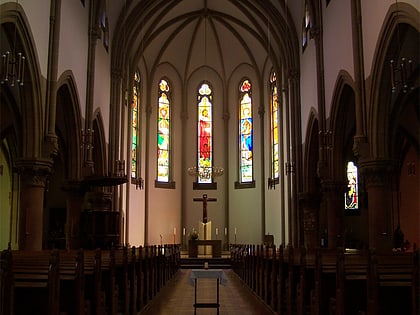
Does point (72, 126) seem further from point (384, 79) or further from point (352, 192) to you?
point (352, 192)

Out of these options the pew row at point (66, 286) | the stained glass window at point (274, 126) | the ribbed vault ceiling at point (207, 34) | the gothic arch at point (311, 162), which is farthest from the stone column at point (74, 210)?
the stained glass window at point (274, 126)

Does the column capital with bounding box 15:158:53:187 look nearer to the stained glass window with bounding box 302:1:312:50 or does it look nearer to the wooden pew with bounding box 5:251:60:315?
the wooden pew with bounding box 5:251:60:315

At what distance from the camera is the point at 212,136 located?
33656mm

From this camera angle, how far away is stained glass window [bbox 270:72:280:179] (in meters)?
29.9

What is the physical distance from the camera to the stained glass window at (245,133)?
32.6 meters

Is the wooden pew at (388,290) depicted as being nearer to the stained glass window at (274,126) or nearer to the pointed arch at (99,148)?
the pointed arch at (99,148)

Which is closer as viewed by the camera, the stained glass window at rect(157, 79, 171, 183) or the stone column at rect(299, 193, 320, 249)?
the stone column at rect(299, 193, 320, 249)

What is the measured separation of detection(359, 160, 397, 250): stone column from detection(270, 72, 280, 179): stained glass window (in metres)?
14.9

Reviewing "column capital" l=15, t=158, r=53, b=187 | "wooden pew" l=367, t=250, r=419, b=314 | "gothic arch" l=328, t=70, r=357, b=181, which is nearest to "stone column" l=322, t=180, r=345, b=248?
"gothic arch" l=328, t=70, r=357, b=181

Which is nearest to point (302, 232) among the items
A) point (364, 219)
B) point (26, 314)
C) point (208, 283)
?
point (364, 219)

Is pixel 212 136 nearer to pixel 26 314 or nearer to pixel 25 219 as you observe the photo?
pixel 25 219

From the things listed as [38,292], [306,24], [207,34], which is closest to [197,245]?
[306,24]

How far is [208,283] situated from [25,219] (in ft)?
19.2

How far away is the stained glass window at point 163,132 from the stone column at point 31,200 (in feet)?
55.3
